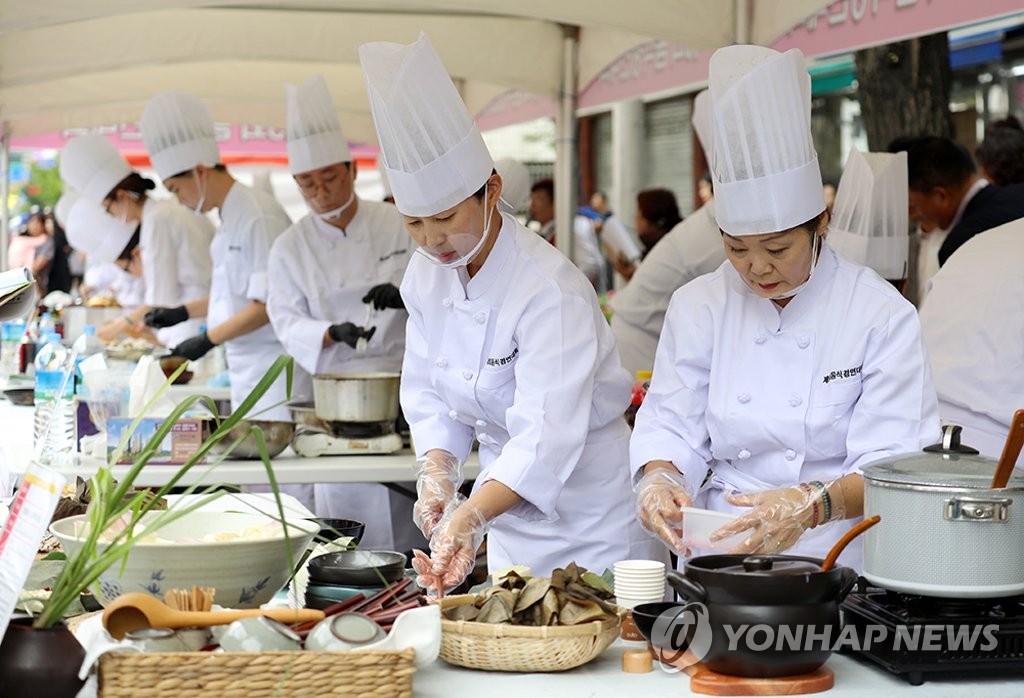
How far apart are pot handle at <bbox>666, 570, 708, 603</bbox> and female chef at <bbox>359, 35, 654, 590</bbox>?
565 millimetres

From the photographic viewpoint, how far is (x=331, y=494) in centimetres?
470

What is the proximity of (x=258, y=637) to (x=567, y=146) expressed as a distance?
17.7ft

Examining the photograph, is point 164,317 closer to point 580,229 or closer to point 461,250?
point 461,250

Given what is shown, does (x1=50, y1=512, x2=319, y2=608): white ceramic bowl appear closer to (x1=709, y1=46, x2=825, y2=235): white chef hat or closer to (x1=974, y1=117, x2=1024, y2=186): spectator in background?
(x1=709, y1=46, x2=825, y2=235): white chef hat

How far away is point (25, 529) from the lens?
1586 mm

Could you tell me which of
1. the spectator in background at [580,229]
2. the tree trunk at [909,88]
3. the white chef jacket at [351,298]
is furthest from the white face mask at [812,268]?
the spectator in background at [580,229]

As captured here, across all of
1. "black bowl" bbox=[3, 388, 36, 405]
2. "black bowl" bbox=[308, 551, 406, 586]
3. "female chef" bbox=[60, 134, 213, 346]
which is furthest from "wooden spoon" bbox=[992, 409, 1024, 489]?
"female chef" bbox=[60, 134, 213, 346]

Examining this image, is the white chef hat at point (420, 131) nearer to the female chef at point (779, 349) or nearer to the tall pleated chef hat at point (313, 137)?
the female chef at point (779, 349)

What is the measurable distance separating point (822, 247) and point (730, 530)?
71 centimetres

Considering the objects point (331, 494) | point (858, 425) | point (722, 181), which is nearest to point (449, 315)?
point (722, 181)

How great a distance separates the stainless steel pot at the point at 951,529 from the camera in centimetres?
168

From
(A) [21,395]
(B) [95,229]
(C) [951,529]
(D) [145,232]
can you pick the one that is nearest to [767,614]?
(C) [951,529]

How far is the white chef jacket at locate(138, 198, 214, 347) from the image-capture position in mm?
7176

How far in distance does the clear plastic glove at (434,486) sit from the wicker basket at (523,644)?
1.78 ft
